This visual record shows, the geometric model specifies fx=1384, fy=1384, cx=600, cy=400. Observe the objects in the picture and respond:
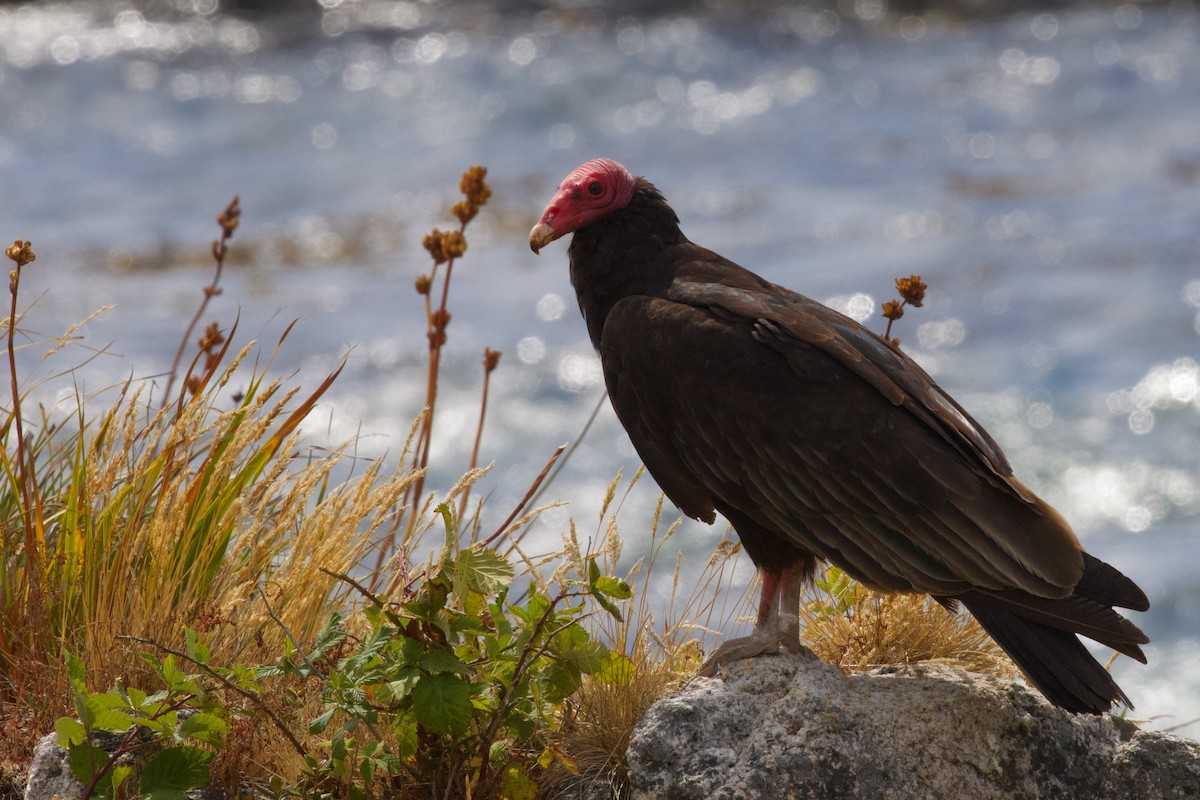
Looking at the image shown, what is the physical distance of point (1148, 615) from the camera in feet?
27.0

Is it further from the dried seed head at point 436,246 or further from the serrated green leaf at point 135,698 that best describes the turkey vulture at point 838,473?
the serrated green leaf at point 135,698

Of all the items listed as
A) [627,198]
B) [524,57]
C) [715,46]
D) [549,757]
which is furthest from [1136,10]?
[549,757]

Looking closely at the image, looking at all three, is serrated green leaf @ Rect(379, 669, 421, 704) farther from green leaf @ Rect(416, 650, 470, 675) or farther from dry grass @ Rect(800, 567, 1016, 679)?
dry grass @ Rect(800, 567, 1016, 679)

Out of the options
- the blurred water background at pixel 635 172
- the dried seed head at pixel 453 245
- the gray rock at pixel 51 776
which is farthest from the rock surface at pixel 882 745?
the blurred water background at pixel 635 172

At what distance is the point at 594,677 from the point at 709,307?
971 millimetres

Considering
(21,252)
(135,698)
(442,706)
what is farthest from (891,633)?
(21,252)

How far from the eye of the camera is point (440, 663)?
2828mm

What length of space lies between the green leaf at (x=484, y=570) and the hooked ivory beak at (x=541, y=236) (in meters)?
1.08

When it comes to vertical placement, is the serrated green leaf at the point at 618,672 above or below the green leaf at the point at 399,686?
above

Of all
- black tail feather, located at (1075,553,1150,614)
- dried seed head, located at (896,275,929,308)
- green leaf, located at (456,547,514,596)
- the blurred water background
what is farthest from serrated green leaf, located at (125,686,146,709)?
the blurred water background

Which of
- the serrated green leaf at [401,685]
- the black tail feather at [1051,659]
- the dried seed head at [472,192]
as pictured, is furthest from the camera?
the dried seed head at [472,192]

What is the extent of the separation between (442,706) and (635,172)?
35.9 ft

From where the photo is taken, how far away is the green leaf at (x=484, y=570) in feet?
9.41

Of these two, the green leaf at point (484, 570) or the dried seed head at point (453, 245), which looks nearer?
the green leaf at point (484, 570)
